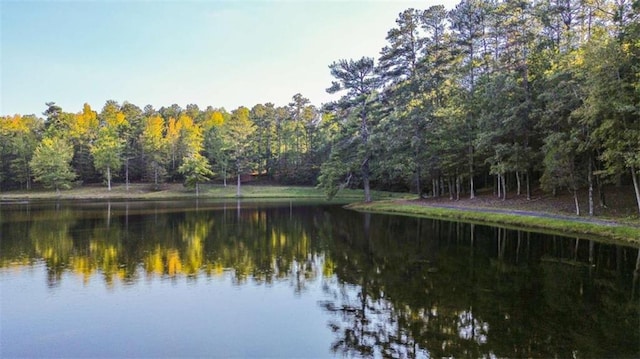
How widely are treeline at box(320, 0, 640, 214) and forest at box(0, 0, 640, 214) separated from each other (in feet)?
0.37

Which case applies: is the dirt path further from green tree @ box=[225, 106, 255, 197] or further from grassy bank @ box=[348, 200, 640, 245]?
green tree @ box=[225, 106, 255, 197]

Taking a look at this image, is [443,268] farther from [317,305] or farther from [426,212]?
[426,212]

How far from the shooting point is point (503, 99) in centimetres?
3331

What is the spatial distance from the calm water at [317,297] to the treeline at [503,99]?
6799mm

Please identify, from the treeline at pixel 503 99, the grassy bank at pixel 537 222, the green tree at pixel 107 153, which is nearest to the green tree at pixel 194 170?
the green tree at pixel 107 153

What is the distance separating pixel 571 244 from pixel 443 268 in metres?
7.98

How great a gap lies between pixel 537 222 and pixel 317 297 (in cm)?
1759

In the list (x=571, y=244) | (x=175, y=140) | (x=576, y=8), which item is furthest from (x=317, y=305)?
(x=175, y=140)

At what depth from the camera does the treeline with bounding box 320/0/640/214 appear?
22.1 m

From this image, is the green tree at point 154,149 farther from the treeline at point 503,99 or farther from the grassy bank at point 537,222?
the grassy bank at point 537,222

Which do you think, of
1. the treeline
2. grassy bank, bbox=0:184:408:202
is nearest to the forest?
the treeline

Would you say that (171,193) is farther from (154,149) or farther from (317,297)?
(317,297)

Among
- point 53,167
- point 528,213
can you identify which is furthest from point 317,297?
point 53,167

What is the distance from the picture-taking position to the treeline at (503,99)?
22.1 meters
